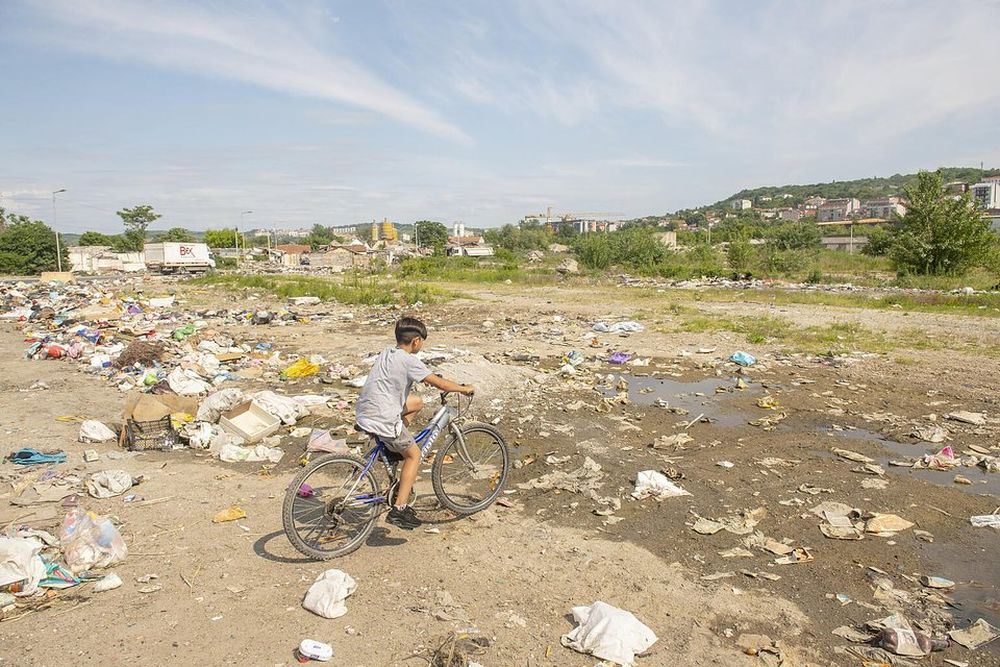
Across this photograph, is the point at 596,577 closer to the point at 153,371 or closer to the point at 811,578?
the point at 811,578

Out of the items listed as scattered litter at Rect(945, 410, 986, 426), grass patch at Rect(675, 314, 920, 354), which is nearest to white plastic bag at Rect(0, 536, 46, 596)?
scattered litter at Rect(945, 410, 986, 426)

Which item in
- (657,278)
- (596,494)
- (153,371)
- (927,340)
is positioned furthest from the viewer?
(657,278)

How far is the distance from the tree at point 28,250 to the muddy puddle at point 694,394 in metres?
48.5

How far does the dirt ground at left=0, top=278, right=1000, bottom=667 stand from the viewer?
3.04 m

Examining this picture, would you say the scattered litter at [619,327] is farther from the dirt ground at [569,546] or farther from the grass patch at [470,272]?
the grass patch at [470,272]

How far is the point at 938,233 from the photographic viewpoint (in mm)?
26438

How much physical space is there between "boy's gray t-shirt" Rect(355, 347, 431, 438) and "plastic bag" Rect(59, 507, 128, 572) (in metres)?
1.67

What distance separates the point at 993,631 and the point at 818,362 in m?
7.59

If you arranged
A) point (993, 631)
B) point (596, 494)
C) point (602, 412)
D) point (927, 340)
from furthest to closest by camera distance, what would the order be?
point (927, 340), point (602, 412), point (596, 494), point (993, 631)

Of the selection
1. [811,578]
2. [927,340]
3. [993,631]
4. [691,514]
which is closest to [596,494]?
[691,514]

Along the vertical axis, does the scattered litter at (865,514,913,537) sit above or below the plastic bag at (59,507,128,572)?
below

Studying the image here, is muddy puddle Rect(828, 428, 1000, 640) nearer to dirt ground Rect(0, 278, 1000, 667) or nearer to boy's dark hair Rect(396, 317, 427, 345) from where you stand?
dirt ground Rect(0, 278, 1000, 667)

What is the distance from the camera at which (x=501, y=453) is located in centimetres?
462

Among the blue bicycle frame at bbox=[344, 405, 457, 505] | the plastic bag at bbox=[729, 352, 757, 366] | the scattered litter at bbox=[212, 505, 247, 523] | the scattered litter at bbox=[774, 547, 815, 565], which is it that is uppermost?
the blue bicycle frame at bbox=[344, 405, 457, 505]
